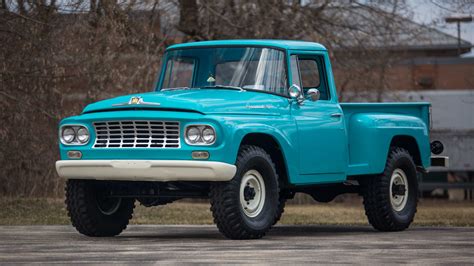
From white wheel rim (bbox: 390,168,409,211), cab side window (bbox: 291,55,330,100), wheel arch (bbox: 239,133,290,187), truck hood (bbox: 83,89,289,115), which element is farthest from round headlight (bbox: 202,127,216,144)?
white wheel rim (bbox: 390,168,409,211)

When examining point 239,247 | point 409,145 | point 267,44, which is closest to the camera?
point 239,247

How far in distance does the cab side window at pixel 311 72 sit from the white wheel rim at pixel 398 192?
1.48 meters

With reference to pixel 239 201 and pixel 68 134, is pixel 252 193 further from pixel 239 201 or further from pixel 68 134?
pixel 68 134

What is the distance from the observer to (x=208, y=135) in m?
12.3

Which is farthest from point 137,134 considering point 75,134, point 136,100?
point 75,134

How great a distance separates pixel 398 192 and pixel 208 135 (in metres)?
3.98

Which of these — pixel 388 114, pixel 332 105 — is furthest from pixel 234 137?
pixel 388 114

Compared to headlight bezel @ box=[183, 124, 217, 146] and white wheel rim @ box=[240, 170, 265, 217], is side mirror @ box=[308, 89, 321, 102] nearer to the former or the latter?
white wheel rim @ box=[240, 170, 265, 217]

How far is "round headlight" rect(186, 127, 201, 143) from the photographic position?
1230 centimetres

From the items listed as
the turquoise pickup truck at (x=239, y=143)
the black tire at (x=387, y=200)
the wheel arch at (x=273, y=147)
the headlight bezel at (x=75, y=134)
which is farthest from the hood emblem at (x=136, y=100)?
the black tire at (x=387, y=200)

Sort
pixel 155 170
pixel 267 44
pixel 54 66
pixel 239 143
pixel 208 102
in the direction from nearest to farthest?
pixel 155 170 → pixel 239 143 → pixel 208 102 → pixel 267 44 → pixel 54 66

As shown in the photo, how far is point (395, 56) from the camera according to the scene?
108 ft

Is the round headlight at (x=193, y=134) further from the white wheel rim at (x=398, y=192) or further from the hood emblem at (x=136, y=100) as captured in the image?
the white wheel rim at (x=398, y=192)

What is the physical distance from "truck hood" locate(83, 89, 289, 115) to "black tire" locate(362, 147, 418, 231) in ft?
7.34
